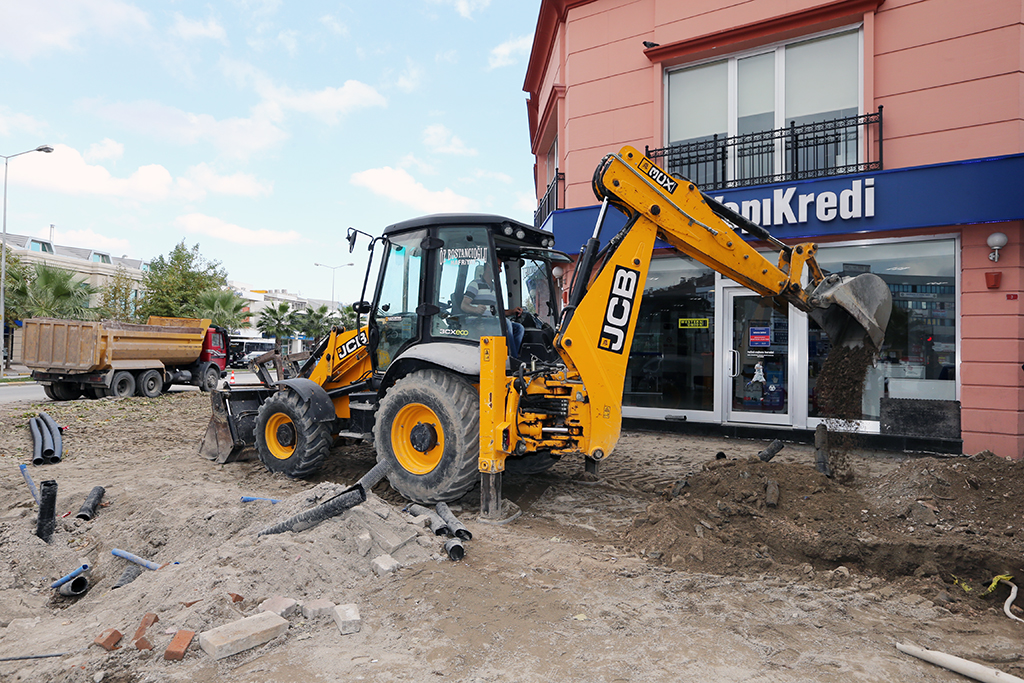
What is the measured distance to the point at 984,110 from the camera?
7.78 m

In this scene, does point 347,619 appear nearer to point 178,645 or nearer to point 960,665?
point 178,645

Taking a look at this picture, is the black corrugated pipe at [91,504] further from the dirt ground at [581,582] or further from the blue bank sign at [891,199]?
the blue bank sign at [891,199]

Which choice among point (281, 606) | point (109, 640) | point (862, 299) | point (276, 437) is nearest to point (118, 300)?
point (276, 437)

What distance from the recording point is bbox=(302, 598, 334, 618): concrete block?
331cm

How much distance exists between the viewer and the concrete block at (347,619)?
10.5 feet

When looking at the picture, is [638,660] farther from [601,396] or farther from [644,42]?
[644,42]

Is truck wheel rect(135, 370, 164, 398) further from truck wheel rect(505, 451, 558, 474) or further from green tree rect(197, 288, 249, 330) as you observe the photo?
green tree rect(197, 288, 249, 330)

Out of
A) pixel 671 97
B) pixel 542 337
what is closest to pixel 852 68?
pixel 671 97

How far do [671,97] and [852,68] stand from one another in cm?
260

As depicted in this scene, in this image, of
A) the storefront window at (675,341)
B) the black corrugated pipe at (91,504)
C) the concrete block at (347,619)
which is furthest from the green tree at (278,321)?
the concrete block at (347,619)

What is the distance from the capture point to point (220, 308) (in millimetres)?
32312

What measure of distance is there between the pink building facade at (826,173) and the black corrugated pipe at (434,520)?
6.01 meters

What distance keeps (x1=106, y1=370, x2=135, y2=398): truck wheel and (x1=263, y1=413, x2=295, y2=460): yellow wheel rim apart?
10.3 m

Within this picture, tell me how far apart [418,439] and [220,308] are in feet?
100
